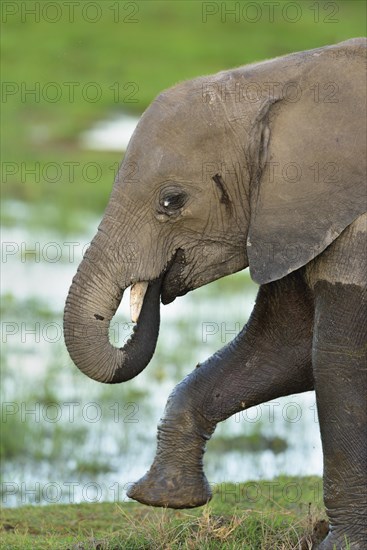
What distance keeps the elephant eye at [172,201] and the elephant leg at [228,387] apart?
65 cm

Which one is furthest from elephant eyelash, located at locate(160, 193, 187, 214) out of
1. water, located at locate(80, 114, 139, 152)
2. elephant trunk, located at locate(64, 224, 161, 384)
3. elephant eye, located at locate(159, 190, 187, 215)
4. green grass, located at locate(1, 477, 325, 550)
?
water, located at locate(80, 114, 139, 152)

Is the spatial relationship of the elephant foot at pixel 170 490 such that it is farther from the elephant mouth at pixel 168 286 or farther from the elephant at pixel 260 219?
the elephant mouth at pixel 168 286

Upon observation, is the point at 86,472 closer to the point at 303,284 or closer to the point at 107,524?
the point at 107,524

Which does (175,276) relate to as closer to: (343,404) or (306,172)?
(306,172)

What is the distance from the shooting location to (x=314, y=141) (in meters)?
5.63

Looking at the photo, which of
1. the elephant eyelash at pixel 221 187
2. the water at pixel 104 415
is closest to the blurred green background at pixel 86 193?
the water at pixel 104 415

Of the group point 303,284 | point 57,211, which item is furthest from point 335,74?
point 57,211

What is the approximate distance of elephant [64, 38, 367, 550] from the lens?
5.59m

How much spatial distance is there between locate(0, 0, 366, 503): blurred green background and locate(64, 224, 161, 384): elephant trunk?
1.28 meters

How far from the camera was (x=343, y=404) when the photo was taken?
5652mm

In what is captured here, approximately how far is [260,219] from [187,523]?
1.36 m

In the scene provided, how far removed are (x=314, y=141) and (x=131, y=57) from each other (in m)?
19.3

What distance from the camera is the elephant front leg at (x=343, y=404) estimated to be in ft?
18.3

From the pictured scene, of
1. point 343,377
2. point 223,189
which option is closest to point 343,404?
point 343,377
